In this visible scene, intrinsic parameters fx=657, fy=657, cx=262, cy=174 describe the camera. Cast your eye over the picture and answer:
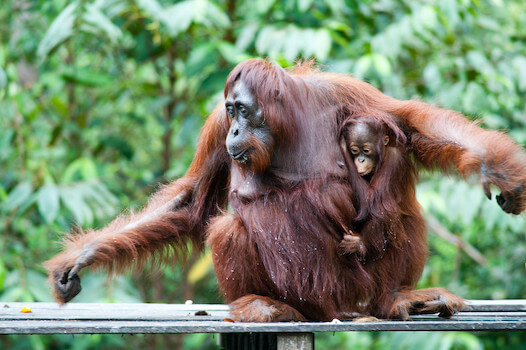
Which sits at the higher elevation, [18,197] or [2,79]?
[2,79]

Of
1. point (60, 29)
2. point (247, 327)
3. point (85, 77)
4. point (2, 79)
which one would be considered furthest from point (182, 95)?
point (247, 327)

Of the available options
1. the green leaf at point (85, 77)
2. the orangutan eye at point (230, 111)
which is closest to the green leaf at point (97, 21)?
the green leaf at point (85, 77)

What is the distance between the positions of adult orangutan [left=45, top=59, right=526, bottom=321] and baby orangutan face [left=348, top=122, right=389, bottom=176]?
0.08 meters

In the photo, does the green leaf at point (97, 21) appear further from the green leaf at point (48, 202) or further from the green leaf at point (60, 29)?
the green leaf at point (48, 202)

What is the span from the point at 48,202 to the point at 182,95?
2.25 metres

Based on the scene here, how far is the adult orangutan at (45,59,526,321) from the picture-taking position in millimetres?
2947

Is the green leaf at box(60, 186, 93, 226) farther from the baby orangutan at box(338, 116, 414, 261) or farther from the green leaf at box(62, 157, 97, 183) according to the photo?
the baby orangutan at box(338, 116, 414, 261)

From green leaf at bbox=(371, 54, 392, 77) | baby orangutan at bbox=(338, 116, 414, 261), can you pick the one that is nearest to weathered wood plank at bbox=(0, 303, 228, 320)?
baby orangutan at bbox=(338, 116, 414, 261)

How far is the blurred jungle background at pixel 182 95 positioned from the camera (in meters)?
4.91

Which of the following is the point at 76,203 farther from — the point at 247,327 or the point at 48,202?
the point at 247,327

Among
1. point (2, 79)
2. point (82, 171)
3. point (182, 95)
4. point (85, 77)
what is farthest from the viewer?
point (182, 95)

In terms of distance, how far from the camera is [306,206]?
2986mm

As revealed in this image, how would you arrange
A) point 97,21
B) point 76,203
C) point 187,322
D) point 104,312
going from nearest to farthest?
point 187,322
point 104,312
point 97,21
point 76,203

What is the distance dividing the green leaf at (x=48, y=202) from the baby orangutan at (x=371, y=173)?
102 inches
